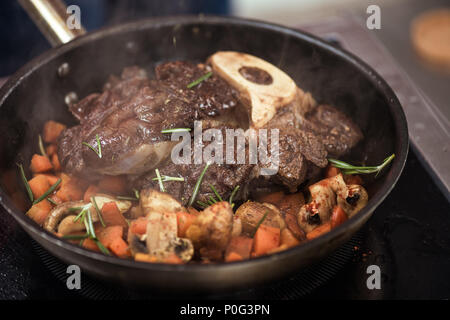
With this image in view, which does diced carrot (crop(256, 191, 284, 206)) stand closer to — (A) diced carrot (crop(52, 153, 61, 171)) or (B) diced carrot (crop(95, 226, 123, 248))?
(B) diced carrot (crop(95, 226, 123, 248))

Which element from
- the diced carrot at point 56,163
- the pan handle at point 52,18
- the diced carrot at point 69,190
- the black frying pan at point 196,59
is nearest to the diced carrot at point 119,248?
the black frying pan at point 196,59

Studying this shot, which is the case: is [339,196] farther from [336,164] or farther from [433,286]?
[433,286]

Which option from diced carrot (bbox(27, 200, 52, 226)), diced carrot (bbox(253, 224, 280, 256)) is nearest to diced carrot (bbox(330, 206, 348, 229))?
diced carrot (bbox(253, 224, 280, 256))

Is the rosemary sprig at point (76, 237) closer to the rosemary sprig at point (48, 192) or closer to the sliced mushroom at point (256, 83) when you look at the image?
the rosemary sprig at point (48, 192)

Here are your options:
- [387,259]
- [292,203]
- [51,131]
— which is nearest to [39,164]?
[51,131]

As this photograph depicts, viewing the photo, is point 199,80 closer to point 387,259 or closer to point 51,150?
point 51,150
